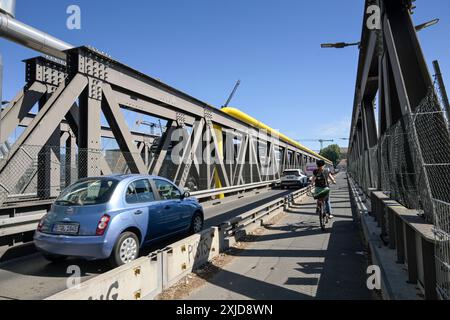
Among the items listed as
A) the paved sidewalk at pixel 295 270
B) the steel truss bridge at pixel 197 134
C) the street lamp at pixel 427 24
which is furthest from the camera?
the street lamp at pixel 427 24

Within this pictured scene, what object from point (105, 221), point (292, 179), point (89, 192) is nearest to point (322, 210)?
point (105, 221)

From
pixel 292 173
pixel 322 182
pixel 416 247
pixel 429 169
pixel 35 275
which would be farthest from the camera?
pixel 292 173

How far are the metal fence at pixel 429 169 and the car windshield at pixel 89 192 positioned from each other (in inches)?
186

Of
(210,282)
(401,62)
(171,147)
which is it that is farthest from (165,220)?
(171,147)

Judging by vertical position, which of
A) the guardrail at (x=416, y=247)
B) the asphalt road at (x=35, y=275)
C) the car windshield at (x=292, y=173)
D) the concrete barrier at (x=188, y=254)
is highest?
the car windshield at (x=292, y=173)

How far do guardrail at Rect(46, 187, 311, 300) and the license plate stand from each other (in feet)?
5.12

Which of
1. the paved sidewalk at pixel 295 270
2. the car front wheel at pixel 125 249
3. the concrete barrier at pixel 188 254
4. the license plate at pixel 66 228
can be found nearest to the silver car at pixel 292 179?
the paved sidewalk at pixel 295 270

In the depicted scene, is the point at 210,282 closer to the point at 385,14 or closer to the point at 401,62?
the point at 401,62

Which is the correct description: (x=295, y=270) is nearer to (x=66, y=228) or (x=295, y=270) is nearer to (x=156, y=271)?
(x=156, y=271)

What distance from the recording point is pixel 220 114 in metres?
→ 19.1

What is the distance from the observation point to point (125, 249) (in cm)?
570

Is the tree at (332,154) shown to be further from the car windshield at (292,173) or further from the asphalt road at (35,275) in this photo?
the asphalt road at (35,275)

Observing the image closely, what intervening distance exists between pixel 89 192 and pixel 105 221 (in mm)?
790

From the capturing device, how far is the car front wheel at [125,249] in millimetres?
5480
